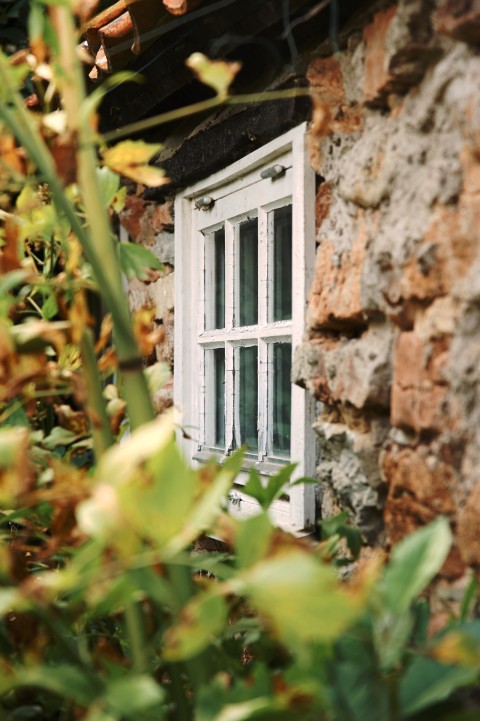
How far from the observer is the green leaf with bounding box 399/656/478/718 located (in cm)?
97

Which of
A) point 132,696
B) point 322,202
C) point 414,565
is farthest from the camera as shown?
point 322,202

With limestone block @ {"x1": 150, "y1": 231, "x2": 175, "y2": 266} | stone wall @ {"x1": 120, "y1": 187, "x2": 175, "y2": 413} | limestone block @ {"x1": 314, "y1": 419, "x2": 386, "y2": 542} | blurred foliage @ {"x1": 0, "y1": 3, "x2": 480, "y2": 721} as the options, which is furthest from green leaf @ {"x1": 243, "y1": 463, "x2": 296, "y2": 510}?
limestone block @ {"x1": 150, "y1": 231, "x2": 175, "y2": 266}

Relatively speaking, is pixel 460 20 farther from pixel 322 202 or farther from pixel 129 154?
pixel 322 202

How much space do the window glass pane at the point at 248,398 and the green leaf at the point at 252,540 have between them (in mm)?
1659

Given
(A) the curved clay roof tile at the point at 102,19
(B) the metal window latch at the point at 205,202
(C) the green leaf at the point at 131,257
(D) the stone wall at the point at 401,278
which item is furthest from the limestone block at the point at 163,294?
(C) the green leaf at the point at 131,257

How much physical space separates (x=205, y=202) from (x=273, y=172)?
502 millimetres

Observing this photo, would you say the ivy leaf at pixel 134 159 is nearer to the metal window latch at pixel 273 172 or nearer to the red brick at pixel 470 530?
the red brick at pixel 470 530

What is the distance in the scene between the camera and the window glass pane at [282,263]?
95.7 inches

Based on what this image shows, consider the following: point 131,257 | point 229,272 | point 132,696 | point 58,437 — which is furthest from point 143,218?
point 132,696

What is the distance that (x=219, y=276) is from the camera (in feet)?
9.55

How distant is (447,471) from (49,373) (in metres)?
0.69

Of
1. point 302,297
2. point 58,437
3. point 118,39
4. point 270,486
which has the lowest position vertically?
point 270,486

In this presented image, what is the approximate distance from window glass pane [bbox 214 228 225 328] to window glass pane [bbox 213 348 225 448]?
103mm

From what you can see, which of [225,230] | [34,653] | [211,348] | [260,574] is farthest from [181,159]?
[260,574]
